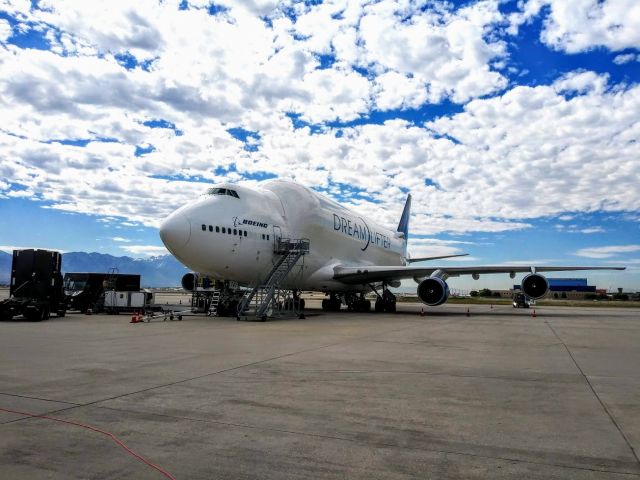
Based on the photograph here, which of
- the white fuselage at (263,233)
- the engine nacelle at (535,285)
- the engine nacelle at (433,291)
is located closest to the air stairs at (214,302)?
the white fuselage at (263,233)

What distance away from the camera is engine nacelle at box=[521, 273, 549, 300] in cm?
2503

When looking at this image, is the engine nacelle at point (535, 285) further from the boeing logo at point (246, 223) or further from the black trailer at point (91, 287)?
the black trailer at point (91, 287)

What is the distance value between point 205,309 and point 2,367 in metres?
15.5

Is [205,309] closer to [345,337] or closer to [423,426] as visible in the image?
[345,337]

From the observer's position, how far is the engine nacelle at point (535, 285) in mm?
25031

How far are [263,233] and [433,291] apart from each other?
8802 mm

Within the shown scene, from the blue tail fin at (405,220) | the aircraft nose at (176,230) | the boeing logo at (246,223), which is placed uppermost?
the blue tail fin at (405,220)

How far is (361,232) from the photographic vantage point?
32.4m

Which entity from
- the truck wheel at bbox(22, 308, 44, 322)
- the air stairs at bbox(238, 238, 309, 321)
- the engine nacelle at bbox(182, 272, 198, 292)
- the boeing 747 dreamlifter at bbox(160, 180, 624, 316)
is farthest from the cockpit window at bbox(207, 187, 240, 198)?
the truck wheel at bbox(22, 308, 44, 322)

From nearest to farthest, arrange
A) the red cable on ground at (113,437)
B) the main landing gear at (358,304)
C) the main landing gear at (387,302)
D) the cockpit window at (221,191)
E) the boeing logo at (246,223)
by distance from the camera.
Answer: the red cable on ground at (113,437) → the boeing logo at (246,223) → the cockpit window at (221,191) → the main landing gear at (387,302) → the main landing gear at (358,304)

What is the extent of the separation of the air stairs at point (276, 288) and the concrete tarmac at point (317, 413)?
959 centimetres

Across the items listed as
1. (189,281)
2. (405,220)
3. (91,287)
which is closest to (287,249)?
(189,281)

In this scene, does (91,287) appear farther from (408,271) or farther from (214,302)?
(408,271)

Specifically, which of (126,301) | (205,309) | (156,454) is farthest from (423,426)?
(126,301)
